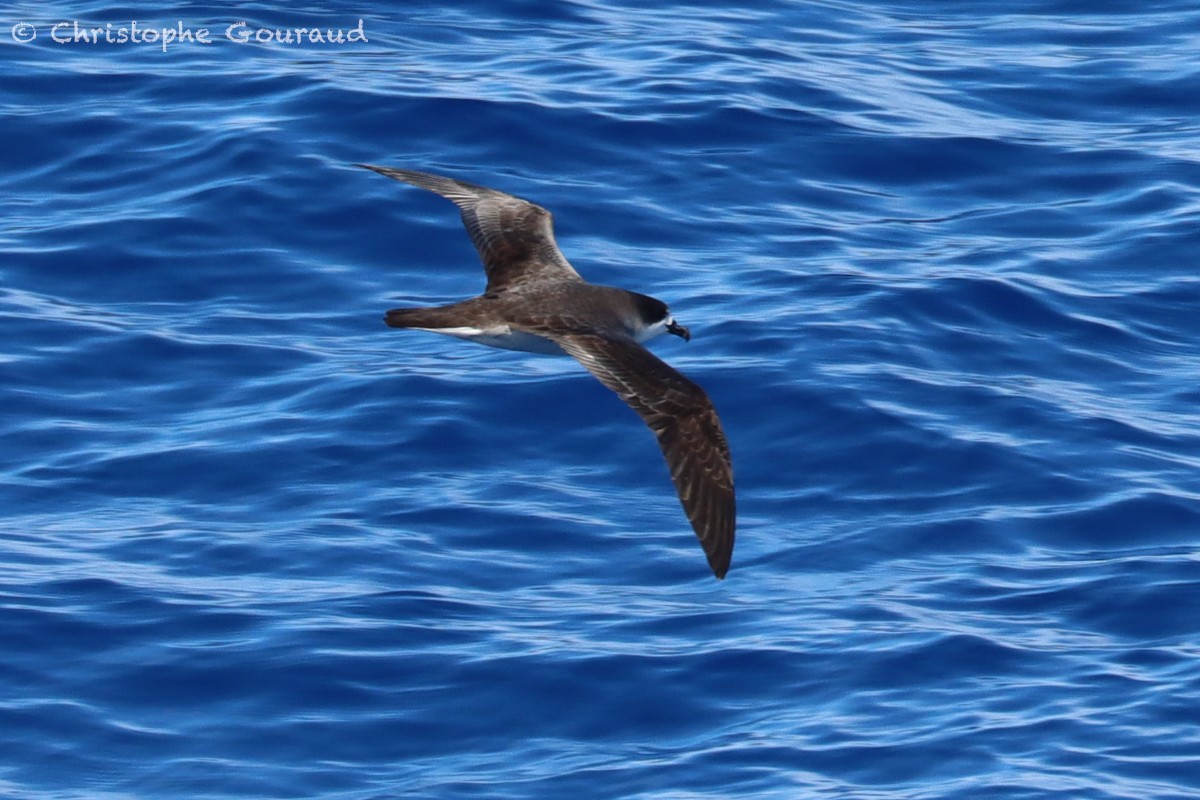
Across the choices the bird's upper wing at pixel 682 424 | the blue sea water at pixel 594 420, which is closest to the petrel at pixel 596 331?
the bird's upper wing at pixel 682 424

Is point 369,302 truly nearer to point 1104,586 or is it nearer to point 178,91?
point 178,91

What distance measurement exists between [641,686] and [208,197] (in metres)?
→ 5.27

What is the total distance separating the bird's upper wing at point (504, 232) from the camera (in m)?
10.1

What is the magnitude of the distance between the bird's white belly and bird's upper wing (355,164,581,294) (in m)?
0.65

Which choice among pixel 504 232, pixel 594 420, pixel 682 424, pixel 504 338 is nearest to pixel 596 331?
pixel 504 338

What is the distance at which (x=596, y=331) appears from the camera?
8.84 meters

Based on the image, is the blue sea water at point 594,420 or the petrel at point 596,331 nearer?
the petrel at point 596,331

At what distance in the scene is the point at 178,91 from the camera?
14.4m

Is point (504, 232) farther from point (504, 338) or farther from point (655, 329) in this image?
point (504, 338)

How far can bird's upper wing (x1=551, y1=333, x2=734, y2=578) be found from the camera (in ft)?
26.4

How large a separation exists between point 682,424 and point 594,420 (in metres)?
2.83

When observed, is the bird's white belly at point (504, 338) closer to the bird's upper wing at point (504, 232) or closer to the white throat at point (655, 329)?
the white throat at point (655, 329)

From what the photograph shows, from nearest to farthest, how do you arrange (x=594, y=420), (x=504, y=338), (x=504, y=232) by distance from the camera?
(x=504, y=338), (x=504, y=232), (x=594, y=420)

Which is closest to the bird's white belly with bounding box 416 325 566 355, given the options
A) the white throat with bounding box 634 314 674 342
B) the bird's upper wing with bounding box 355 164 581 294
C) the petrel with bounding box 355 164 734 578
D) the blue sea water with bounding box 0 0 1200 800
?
the petrel with bounding box 355 164 734 578
